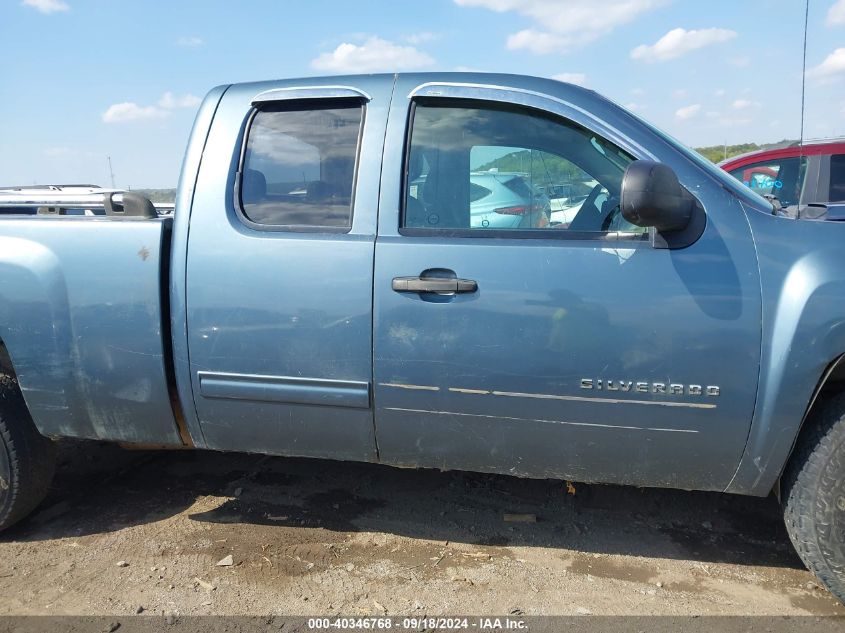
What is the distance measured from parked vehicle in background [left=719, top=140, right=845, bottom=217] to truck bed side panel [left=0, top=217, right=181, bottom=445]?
521 centimetres

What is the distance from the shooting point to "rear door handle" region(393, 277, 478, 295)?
2365 millimetres

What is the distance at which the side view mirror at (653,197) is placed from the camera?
6.94 ft

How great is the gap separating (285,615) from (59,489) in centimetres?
182

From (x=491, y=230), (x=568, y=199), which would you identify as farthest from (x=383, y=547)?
(x=568, y=199)

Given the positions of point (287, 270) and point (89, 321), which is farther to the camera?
point (89, 321)

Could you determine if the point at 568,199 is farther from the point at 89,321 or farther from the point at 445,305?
the point at 89,321

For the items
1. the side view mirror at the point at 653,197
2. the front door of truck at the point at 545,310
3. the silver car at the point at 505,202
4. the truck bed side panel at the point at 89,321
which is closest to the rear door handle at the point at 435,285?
the front door of truck at the point at 545,310

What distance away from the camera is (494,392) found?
7.85 feet

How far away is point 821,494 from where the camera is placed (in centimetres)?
229

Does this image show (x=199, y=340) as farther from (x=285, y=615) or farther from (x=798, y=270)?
(x=798, y=270)

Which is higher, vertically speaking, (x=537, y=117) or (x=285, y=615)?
(x=537, y=117)

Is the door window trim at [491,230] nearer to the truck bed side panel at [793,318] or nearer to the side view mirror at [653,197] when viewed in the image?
the side view mirror at [653,197]

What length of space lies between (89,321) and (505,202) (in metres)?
1.78

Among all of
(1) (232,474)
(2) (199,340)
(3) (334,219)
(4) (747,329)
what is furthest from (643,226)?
(1) (232,474)
